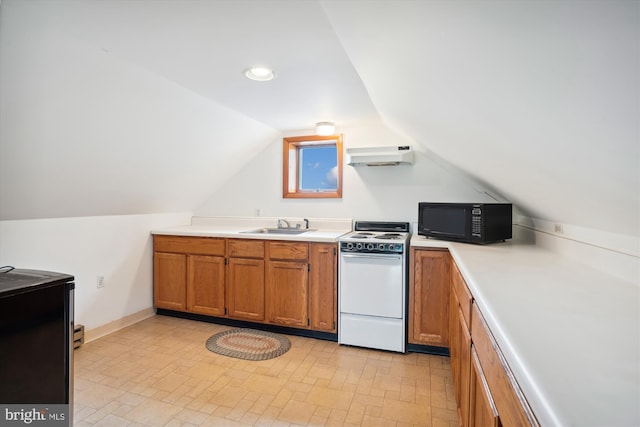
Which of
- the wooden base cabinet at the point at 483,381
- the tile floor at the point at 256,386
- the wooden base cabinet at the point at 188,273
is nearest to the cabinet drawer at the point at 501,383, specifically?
the wooden base cabinet at the point at 483,381

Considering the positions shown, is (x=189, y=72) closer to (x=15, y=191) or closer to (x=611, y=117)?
(x=15, y=191)

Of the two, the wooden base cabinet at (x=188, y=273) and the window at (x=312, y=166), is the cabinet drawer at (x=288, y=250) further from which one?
the window at (x=312, y=166)

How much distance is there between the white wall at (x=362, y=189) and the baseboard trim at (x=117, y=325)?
51.2 inches

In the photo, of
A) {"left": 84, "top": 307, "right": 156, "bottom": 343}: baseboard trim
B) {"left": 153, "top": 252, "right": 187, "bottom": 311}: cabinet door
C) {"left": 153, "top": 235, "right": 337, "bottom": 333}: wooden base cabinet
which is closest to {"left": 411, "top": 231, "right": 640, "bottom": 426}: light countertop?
{"left": 153, "top": 235, "right": 337, "bottom": 333}: wooden base cabinet

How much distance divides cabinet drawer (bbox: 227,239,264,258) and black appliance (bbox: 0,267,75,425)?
5.45 feet

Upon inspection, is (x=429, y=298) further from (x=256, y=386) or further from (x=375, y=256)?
(x=256, y=386)

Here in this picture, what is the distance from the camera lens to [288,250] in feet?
9.77

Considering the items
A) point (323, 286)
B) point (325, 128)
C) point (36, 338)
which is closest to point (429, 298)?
point (323, 286)

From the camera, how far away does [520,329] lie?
842 mm

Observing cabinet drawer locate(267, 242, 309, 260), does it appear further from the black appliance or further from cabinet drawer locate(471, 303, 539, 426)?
cabinet drawer locate(471, 303, 539, 426)

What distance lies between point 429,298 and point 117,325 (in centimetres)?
288

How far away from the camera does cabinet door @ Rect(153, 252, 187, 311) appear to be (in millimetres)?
3354

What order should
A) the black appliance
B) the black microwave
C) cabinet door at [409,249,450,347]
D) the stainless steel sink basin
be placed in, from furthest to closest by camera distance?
the stainless steel sink basin
cabinet door at [409,249,450,347]
the black microwave
the black appliance

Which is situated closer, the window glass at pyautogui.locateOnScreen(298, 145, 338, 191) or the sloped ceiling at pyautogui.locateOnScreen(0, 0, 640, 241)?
the sloped ceiling at pyautogui.locateOnScreen(0, 0, 640, 241)
